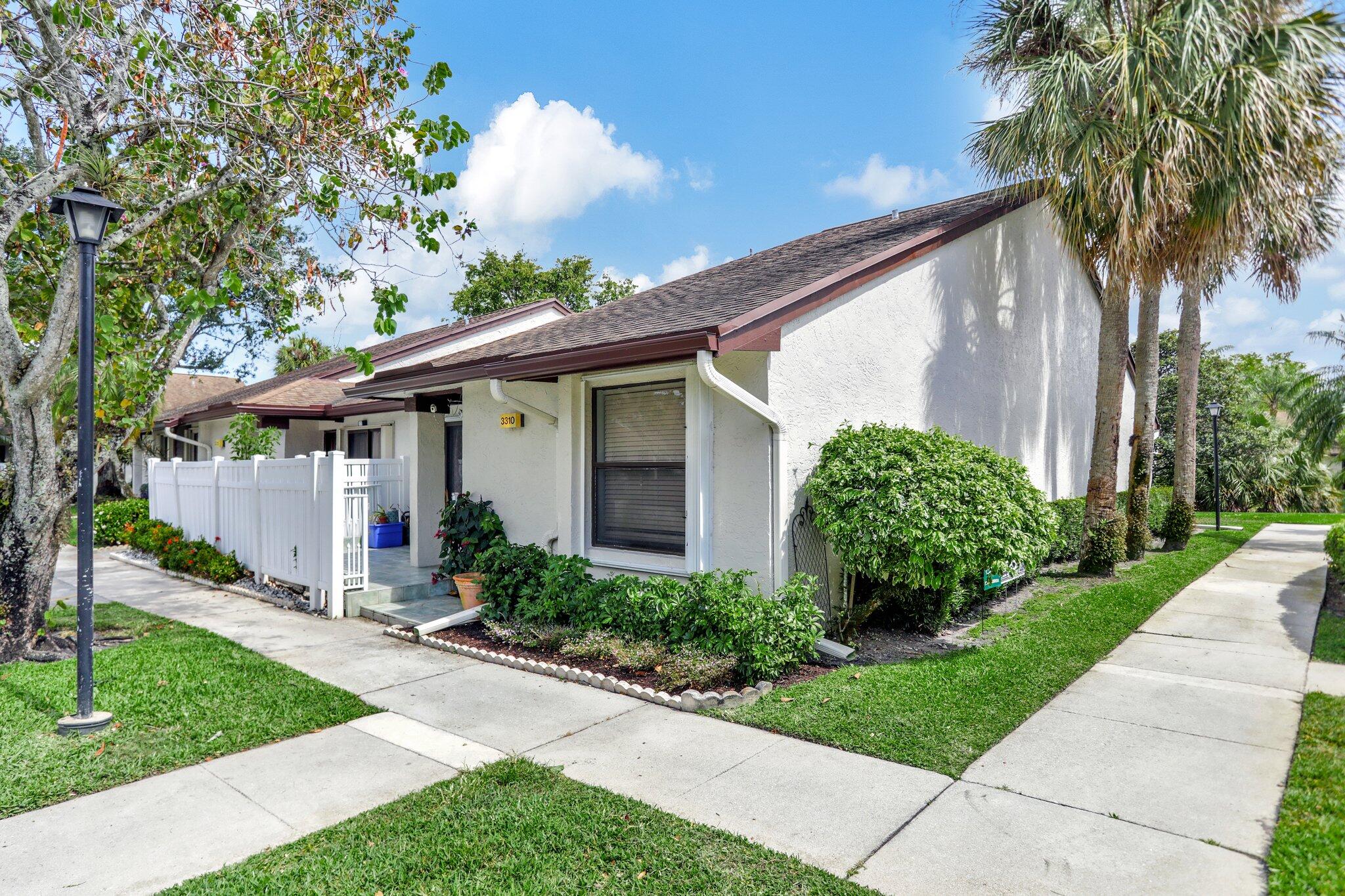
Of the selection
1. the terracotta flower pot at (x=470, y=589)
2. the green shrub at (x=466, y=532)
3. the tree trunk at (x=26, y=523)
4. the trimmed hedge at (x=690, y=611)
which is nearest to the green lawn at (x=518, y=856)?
the trimmed hedge at (x=690, y=611)

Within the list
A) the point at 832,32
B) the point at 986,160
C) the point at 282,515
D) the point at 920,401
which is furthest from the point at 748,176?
the point at 282,515

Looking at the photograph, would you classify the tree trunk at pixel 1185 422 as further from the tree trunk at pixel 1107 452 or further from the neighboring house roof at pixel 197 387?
the neighboring house roof at pixel 197 387

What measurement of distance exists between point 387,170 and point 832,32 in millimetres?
7010

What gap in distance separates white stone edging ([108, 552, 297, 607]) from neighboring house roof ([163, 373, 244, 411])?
16804mm

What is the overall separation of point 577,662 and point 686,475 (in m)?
1.98

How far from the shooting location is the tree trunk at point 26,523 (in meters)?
6.39

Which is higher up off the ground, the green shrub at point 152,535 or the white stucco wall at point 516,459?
the white stucco wall at point 516,459

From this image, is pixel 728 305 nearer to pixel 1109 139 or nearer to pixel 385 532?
pixel 1109 139

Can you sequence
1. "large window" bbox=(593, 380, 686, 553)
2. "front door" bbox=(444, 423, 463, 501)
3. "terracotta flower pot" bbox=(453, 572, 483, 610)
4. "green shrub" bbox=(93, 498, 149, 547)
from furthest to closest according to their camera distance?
"green shrub" bbox=(93, 498, 149, 547)
"front door" bbox=(444, 423, 463, 501)
"terracotta flower pot" bbox=(453, 572, 483, 610)
"large window" bbox=(593, 380, 686, 553)

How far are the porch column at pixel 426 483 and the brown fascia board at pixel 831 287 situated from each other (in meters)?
6.42

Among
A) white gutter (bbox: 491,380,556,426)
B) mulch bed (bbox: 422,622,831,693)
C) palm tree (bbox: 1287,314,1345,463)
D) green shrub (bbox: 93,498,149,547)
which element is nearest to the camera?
mulch bed (bbox: 422,622,831,693)

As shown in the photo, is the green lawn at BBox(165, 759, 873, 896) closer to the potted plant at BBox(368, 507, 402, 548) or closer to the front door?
the front door

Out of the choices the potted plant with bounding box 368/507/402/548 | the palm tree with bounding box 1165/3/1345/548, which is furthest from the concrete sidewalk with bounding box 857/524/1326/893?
the potted plant with bounding box 368/507/402/548

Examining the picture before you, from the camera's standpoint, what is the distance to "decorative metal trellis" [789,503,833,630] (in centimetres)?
673
